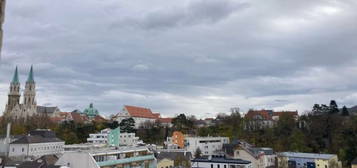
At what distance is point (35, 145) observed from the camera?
4453 cm

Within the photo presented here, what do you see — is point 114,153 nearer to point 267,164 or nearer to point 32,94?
point 267,164

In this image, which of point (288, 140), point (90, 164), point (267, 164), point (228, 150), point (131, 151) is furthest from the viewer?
point (288, 140)

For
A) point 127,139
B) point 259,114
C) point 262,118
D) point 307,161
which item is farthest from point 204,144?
point 259,114

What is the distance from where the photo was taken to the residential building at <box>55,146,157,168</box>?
83.9ft

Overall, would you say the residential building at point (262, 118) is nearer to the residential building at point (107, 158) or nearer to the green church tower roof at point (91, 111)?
the residential building at point (107, 158)

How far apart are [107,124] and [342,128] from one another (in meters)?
42.8

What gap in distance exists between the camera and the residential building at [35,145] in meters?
42.8

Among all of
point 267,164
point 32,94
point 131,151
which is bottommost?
point 267,164

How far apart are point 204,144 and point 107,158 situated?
23931mm

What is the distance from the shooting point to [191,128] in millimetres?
61938

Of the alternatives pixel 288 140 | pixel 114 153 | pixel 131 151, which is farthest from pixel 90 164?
pixel 288 140

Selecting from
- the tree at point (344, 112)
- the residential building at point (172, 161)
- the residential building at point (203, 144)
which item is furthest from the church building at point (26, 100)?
the tree at point (344, 112)

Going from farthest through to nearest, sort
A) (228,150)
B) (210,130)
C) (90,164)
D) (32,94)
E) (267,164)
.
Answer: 1. (32,94)
2. (210,130)
3. (228,150)
4. (267,164)
5. (90,164)

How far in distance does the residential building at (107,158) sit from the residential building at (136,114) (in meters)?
42.9
